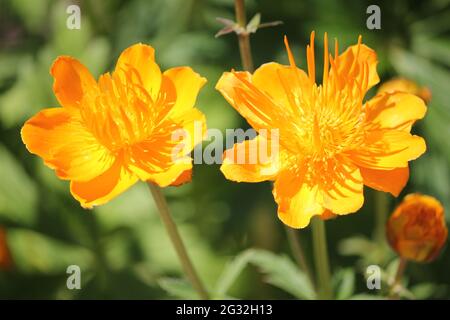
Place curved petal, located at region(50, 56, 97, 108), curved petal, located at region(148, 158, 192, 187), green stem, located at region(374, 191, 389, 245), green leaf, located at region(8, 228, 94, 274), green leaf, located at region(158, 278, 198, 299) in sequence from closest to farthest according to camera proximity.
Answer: curved petal, located at region(148, 158, 192, 187) < curved petal, located at region(50, 56, 97, 108) < green leaf, located at region(158, 278, 198, 299) < green stem, located at region(374, 191, 389, 245) < green leaf, located at region(8, 228, 94, 274)

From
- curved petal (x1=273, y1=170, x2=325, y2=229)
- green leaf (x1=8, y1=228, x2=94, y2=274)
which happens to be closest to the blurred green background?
green leaf (x1=8, y1=228, x2=94, y2=274)

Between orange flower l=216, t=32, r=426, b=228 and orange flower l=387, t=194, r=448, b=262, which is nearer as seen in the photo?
orange flower l=216, t=32, r=426, b=228

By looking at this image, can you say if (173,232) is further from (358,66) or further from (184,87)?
(358,66)

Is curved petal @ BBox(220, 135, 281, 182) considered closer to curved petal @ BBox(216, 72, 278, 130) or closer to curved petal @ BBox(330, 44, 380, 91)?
curved petal @ BBox(216, 72, 278, 130)

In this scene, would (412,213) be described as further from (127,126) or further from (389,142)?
(127,126)

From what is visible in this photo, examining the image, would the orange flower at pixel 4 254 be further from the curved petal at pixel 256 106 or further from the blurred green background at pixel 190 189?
the curved petal at pixel 256 106

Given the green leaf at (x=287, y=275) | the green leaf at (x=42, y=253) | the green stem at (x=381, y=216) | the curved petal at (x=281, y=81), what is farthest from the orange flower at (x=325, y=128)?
the green leaf at (x=42, y=253)

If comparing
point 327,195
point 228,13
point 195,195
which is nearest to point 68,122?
point 327,195
